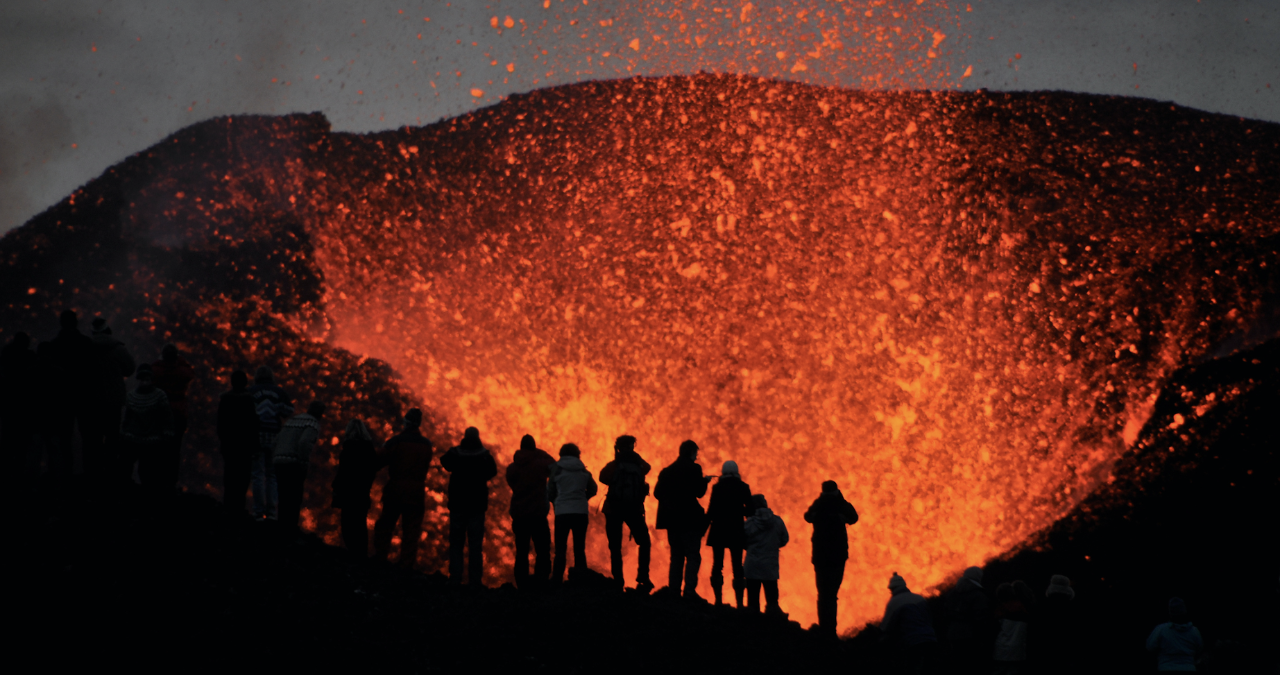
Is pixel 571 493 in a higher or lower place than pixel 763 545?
higher

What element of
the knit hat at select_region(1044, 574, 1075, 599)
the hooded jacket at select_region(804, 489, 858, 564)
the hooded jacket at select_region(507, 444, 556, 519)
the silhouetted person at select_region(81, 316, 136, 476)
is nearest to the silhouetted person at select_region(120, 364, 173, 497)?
the silhouetted person at select_region(81, 316, 136, 476)

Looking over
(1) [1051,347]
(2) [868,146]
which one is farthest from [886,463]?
(2) [868,146]

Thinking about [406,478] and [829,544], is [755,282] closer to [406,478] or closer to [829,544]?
[829,544]

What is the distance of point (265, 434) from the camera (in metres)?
10.4

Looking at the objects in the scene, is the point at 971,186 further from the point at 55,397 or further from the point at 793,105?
the point at 55,397

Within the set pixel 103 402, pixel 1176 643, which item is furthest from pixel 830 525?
pixel 103 402

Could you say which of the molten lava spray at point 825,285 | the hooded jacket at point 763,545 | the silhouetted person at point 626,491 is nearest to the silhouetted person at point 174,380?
the silhouetted person at point 626,491

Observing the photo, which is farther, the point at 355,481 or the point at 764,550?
the point at 764,550

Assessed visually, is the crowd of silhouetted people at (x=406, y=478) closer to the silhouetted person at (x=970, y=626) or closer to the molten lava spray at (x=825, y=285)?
the silhouetted person at (x=970, y=626)

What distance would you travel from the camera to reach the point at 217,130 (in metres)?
35.8

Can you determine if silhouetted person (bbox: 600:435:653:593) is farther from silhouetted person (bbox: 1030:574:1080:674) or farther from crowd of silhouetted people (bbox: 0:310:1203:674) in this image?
silhouetted person (bbox: 1030:574:1080:674)

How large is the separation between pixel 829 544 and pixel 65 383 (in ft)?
28.2

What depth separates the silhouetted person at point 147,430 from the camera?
9789 millimetres

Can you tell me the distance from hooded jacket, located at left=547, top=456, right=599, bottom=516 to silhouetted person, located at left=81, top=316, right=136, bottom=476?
474 cm
